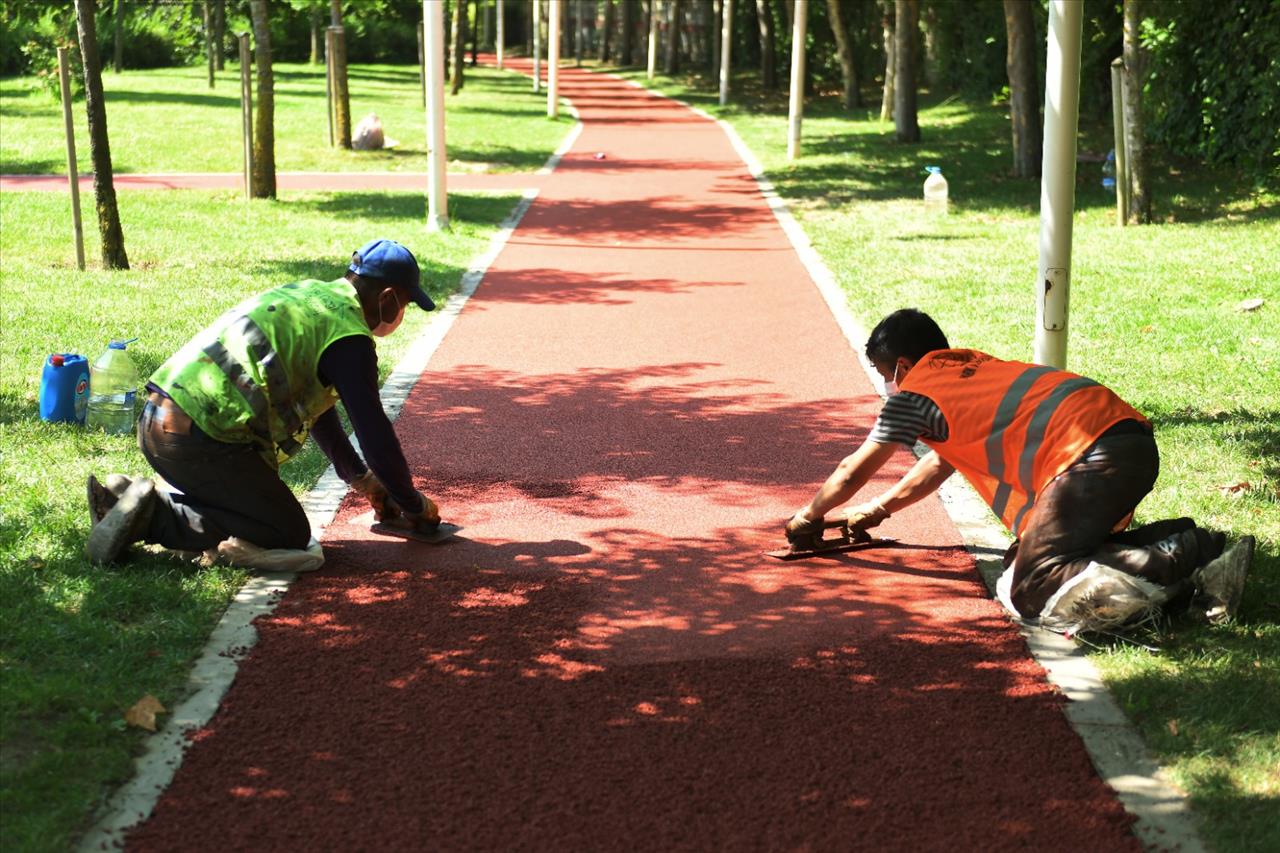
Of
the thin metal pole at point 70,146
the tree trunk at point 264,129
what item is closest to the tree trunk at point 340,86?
the tree trunk at point 264,129

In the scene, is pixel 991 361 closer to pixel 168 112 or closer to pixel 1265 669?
pixel 1265 669

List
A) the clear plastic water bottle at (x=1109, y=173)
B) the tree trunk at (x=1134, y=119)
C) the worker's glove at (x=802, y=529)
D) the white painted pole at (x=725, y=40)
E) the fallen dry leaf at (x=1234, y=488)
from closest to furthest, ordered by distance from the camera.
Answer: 1. the worker's glove at (x=802, y=529)
2. the fallen dry leaf at (x=1234, y=488)
3. the tree trunk at (x=1134, y=119)
4. the clear plastic water bottle at (x=1109, y=173)
5. the white painted pole at (x=725, y=40)

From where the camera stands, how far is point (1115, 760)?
15.4ft

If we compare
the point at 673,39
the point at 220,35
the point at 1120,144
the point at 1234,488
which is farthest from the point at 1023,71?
the point at 673,39

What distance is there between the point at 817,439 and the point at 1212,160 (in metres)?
12.7

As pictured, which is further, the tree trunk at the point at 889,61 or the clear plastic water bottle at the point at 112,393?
the tree trunk at the point at 889,61

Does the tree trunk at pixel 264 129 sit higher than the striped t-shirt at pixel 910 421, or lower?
higher

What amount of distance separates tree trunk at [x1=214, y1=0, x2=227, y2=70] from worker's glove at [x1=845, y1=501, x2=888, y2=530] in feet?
108

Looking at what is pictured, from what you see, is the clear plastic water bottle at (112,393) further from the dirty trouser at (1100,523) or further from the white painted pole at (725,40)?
the white painted pole at (725,40)

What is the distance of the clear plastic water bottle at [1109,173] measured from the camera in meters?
19.7

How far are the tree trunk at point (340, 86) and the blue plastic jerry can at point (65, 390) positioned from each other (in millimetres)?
16830

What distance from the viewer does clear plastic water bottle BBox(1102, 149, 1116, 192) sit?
19714 millimetres

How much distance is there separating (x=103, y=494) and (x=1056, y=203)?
5.11 metres

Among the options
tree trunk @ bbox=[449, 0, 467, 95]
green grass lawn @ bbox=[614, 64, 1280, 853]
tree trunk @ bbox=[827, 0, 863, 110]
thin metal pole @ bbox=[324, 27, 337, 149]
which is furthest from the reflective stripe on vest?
tree trunk @ bbox=[449, 0, 467, 95]
